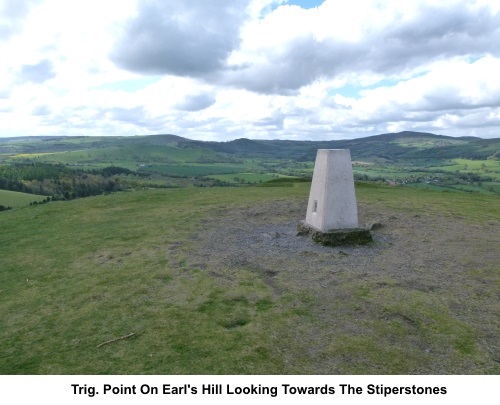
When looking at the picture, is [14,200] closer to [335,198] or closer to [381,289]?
[335,198]

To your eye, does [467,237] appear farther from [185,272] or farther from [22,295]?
[22,295]

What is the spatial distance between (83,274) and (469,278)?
37.9 ft

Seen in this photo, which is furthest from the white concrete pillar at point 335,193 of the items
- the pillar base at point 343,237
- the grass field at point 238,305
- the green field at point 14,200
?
the green field at point 14,200

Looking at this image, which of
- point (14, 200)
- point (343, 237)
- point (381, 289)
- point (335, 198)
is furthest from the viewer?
point (14, 200)

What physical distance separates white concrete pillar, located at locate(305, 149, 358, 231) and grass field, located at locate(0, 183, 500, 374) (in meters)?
1.63

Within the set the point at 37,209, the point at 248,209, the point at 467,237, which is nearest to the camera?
the point at 467,237

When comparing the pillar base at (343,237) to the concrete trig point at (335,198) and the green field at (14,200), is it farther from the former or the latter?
the green field at (14,200)

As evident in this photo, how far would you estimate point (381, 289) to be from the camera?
403 inches

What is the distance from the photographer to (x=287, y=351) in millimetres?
7297

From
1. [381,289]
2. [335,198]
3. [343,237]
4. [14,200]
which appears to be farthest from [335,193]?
[14,200]

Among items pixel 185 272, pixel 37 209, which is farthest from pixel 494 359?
pixel 37 209

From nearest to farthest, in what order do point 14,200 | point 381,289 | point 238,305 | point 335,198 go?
point 238,305, point 381,289, point 335,198, point 14,200

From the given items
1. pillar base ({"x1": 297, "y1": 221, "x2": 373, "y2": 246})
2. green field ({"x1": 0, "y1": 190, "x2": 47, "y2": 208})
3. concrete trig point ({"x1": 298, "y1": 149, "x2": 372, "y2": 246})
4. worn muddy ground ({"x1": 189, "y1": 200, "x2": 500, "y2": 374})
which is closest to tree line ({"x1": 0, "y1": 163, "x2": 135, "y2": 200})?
green field ({"x1": 0, "y1": 190, "x2": 47, "y2": 208})

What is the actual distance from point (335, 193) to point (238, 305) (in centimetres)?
766
